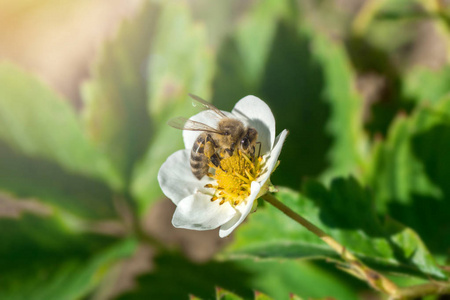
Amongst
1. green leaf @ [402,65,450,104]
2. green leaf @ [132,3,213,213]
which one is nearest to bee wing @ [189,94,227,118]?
green leaf @ [132,3,213,213]

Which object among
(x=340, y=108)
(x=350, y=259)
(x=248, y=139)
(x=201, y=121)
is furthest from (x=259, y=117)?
(x=340, y=108)

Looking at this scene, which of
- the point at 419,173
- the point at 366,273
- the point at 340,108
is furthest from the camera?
the point at 340,108

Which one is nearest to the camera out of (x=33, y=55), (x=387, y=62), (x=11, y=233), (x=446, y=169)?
(x=446, y=169)

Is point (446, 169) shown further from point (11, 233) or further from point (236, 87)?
point (11, 233)

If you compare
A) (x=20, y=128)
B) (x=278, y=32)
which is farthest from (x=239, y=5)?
(x=20, y=128)

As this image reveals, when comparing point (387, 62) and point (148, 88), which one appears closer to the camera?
point (148, 88)

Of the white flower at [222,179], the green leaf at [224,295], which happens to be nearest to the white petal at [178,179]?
the white flower at [222,179]

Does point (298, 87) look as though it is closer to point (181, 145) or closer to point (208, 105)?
point (181, 145)
